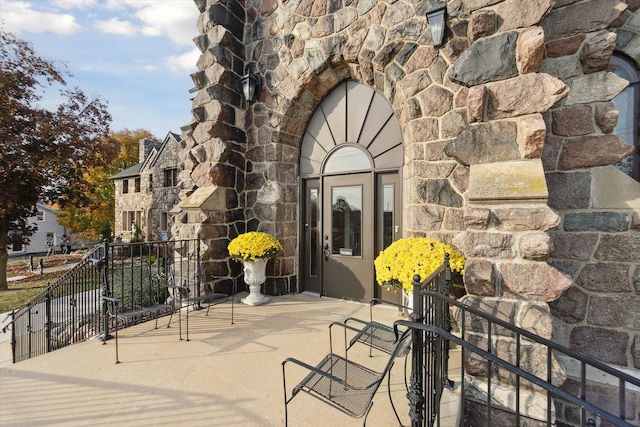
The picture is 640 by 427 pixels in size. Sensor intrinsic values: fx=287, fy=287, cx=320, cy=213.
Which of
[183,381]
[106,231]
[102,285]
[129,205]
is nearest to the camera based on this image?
[183,381]

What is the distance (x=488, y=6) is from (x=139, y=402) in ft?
12.9

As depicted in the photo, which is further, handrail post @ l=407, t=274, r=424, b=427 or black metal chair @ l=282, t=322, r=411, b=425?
black metal chair @ l=282, t=322, r=411, b=425

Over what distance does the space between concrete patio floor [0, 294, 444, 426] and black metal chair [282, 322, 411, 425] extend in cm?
22

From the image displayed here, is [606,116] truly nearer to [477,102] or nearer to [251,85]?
[477,102]

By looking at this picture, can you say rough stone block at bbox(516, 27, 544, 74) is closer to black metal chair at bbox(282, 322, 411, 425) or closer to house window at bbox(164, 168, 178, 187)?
black metal chair at bbox(282, 322, 411, 425)

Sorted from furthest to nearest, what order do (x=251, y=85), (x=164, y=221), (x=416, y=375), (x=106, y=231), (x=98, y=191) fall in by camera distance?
1. (x=98, y=191)
2. (x=106, y=231)
3. (x=164, y=221)
4. (x=251, y=85)
5. (x=416, y=375)

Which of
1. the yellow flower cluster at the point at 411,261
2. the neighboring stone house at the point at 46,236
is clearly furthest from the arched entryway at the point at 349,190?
the neighboring stone house at the point at 46,236

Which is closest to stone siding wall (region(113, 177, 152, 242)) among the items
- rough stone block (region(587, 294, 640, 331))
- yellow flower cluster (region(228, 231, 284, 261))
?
yellow flower cluster (region(228, 231, 284, 261))

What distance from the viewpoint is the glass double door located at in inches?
164

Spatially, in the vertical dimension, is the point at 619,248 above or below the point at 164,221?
below

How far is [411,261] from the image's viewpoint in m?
2.65

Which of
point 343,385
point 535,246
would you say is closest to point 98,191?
point 343,385

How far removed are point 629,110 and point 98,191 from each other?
28.1m

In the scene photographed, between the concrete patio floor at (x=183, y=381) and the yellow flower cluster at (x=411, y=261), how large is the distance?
30.6 inches
